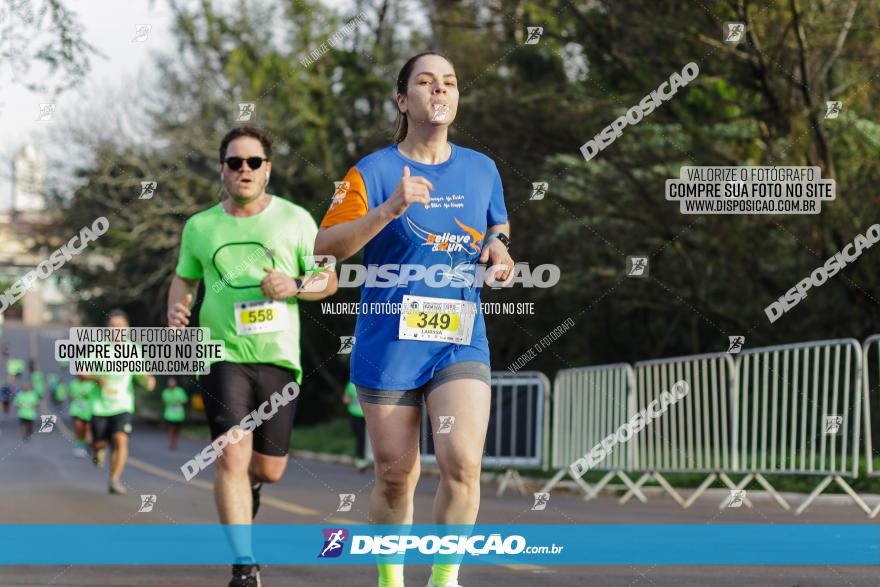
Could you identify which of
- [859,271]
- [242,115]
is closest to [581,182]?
[859,271]

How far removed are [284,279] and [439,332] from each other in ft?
5.83

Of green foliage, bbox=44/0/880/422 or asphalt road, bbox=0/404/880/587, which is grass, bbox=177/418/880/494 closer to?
asphalt road, bbox=0/404/880/587

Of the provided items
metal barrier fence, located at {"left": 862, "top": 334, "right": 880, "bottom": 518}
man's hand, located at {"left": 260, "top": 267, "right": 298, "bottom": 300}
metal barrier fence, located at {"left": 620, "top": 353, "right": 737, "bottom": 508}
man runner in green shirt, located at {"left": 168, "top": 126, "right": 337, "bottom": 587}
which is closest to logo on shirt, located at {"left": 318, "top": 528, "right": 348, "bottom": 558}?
man runner in green shirt, located at {"left": 168, "top": 126, "right": 337, "bottom": 587}

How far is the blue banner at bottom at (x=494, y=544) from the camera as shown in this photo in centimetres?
754

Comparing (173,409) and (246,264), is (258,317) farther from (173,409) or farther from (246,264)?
(173,409)

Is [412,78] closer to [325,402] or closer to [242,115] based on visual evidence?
[242,115]

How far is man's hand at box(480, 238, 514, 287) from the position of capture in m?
5.04

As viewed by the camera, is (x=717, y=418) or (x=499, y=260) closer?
(x=499, y=260)

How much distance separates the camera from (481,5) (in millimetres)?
21750

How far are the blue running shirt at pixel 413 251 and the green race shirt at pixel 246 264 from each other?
1.68 meters

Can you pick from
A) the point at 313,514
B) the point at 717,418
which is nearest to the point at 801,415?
the point at 717,418

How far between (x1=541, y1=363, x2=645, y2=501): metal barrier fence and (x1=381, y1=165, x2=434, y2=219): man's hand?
931 cm

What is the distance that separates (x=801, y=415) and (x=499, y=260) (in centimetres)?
690

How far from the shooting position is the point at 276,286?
664cm
